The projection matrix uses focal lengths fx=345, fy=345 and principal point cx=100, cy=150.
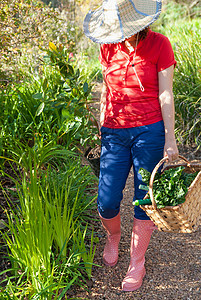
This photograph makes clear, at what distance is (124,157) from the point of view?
203 centimetres

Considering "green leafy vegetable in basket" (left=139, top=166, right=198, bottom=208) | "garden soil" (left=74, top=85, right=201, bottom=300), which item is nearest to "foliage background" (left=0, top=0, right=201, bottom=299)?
"garden soil" (left=74, top=85, right=201, bottom=300)

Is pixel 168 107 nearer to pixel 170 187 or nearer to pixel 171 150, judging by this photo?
pixel 171 150

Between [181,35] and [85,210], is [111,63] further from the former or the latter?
[181,35]

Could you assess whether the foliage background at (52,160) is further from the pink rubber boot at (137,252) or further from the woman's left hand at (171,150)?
the woman's left hand at (171,150)

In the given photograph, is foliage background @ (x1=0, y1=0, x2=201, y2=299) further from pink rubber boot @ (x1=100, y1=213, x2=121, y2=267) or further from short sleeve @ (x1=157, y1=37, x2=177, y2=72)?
short sleeve @ (x1=157, y1=37, x2=177, y2=72)

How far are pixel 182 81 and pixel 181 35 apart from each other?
1287mm

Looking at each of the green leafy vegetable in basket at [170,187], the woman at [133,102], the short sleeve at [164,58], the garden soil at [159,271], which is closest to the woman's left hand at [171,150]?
the woman at [133,102]

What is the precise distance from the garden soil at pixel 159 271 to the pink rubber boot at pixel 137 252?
0.05 metres

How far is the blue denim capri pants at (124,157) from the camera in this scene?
6.41 feet

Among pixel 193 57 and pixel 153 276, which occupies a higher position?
pixel 193 57

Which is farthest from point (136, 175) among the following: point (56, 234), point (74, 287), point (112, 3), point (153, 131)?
point (112, 3)

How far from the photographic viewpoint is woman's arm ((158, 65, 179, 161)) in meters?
1.89

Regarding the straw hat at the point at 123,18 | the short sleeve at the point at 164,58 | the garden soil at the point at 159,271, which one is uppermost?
the straw hat at the point at 123,18

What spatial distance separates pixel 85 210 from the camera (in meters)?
2.65
